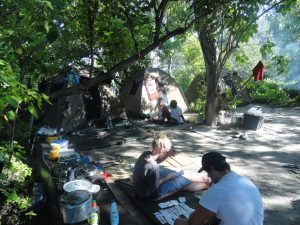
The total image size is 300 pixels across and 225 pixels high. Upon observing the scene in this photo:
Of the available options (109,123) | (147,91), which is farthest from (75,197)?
(147,91)

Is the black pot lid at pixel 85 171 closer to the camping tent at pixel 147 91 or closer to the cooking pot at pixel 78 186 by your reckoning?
the cooking pot at pixel 78 186

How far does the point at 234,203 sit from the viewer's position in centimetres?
246

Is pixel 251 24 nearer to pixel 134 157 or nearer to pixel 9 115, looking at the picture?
pixel 134 157

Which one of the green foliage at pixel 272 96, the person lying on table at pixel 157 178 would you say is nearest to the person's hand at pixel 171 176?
the person lying on table at pixel 157 178

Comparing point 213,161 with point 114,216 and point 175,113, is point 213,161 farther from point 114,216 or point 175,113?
point 175,113

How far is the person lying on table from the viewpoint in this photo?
151 inches

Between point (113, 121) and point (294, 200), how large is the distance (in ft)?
20.7

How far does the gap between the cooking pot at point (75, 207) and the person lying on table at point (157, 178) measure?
0.96 meters

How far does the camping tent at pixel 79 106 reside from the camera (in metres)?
8.55

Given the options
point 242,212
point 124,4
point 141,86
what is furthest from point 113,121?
point 242,212

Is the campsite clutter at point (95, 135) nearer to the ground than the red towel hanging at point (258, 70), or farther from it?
nearer to the ground

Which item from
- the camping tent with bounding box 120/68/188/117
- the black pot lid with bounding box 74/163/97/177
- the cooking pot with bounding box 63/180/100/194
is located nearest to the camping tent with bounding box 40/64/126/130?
the camping tent with bounding box 120/68/188/117

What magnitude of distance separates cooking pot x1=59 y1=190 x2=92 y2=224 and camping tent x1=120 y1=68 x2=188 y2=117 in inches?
297

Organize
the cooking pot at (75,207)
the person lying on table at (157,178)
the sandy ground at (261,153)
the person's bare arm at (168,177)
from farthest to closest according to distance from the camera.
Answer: the sandy ground at (261,153) → the person's bare arm at (168,177) → the person lying on table at (157,178) → the cooking pot at (75,207)
